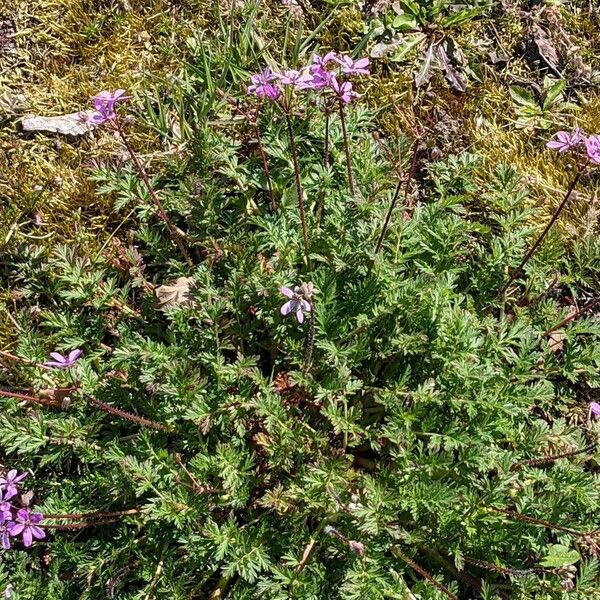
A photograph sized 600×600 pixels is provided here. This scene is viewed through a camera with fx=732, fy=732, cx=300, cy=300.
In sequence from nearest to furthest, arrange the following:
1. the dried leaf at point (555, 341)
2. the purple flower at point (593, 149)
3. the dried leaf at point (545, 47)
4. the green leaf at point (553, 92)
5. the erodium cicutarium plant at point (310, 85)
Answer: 1. the purple flower at point (593, 149)
2. the erodium cicutarium plant at point (310, 85)
3. the dried leaf at point (555, 341)
4. the green leaf at point (553, 92)
5. the dried leaf at point (545, 47)

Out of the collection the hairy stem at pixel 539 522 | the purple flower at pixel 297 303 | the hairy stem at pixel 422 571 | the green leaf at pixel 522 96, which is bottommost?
the hairy stem at pixel 422 571

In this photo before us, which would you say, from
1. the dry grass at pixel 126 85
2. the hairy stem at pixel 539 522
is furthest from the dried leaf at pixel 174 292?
the hairy stem at pixel 539 522

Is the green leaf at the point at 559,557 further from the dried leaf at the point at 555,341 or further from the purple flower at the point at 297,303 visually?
the purple flower at the point at 297,303

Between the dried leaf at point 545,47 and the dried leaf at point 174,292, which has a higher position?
the dried leaf at point 545,47

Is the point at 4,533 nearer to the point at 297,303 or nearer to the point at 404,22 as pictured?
the point at 297,303

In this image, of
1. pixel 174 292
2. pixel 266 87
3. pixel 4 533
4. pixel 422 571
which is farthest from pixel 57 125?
pixel 422 571

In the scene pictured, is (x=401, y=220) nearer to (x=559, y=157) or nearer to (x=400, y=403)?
(x=400, y=403)

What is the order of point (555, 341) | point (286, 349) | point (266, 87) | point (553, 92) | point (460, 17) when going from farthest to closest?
point (460, 17), point (553, 92), point (555, 341), point (286, 349), point (266, 87)

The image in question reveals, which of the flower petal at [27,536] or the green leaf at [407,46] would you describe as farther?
the green leaf at [407,46]
